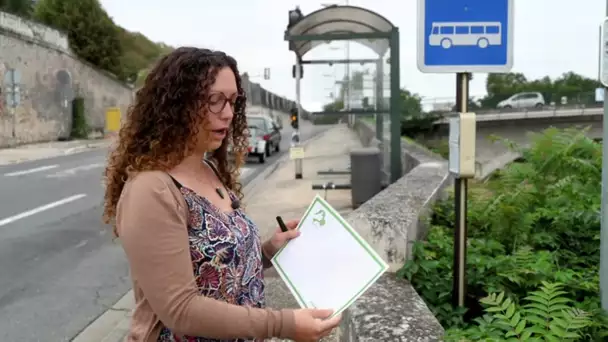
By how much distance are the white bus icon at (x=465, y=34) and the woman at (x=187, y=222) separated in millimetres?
1773

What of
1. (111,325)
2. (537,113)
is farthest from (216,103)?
(537,113)

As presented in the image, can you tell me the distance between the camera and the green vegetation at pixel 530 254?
2537 millimetres

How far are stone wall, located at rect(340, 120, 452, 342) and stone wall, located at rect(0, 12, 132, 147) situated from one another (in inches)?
901

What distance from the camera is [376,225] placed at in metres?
3.80

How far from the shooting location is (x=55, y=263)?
748 centimetres

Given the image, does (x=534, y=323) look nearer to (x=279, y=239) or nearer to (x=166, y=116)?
(x=279, y=239)

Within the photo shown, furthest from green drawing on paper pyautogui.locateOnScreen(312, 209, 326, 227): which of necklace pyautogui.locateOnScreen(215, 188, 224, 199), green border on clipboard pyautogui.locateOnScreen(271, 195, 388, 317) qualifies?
necklace pyautogui.locateOnScreen(215, 188, 224, 199)

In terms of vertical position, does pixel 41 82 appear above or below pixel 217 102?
above

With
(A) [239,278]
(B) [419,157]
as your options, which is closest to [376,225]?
(A) [239,278]

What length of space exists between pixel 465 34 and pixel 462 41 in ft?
0.13

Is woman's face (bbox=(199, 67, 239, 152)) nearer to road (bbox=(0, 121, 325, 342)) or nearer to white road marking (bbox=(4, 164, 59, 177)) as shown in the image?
road (bbox=(0, 121, 325, 342))

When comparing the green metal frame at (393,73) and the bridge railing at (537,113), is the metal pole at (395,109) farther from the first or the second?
the bridge railing at (537,113)

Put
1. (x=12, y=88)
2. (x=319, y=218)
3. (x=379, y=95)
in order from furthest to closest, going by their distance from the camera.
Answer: (x=12, y=88)
(x=379, y=95)
(x=319, y=218)

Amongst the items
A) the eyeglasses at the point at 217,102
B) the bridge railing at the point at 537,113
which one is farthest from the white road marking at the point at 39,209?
the bridge railing at the point at 537,113
